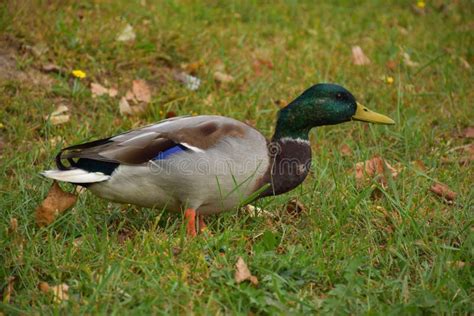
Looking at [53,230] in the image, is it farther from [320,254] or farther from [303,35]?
[303,35]

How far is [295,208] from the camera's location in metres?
4.03

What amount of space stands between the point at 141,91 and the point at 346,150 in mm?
1574

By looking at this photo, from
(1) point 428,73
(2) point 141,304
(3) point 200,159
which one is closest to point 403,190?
(3) point 200,159

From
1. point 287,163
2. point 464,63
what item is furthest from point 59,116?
point 464,63

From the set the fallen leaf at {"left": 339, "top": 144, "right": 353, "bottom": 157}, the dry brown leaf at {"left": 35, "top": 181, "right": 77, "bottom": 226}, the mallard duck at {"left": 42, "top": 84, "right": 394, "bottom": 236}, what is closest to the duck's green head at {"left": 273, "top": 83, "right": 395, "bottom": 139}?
the mallard duck at {"left": 42, "top": 84, "right": 394, "bottom": 236}

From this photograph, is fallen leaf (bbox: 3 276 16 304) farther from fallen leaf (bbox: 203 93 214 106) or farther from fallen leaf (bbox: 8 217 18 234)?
fallen leaf (bbox: 203 93 214 106)

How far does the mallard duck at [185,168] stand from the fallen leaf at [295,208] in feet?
0.65

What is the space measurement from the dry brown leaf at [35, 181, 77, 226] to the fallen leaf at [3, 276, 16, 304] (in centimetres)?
47

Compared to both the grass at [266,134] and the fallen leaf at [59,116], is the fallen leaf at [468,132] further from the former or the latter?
the fallen leaf at [59,116]

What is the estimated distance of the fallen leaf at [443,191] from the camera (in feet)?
13.6

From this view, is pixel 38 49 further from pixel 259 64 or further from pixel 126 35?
pixel 259 64

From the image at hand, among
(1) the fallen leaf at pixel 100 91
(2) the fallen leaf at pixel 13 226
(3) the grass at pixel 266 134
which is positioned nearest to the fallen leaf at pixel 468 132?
(3) the grass at pixel 266 134

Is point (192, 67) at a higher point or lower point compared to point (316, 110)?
lower

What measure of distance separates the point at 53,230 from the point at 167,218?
0.66 m
